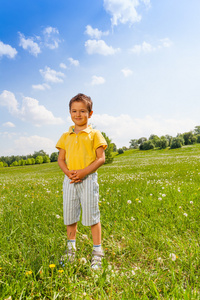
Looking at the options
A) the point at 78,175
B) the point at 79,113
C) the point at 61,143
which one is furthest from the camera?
the point at 61,143

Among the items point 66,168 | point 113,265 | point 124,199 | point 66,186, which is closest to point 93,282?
point 113,265

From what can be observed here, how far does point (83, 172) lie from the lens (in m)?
2.64

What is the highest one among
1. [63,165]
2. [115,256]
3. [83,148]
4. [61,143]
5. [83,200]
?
[61,143]

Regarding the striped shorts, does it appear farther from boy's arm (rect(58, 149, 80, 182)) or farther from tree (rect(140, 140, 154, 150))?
tree (rect(140, 140, 154, 150))

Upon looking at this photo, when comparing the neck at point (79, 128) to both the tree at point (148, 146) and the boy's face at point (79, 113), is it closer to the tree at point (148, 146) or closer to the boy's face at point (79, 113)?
the boy's face at point (79, 113)

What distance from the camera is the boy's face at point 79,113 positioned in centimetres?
272

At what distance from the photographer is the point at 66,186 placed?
9.23 feet

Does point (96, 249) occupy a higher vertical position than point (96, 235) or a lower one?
lower

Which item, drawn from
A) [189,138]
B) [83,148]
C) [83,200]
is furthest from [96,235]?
[189,138]

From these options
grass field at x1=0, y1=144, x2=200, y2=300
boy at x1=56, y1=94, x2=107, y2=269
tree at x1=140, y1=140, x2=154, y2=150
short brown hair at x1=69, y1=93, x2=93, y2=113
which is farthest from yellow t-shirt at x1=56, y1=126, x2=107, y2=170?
tree at x1=140, y1=140, x2=154, y2=150

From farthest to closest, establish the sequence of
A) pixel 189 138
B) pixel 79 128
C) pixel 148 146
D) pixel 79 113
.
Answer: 1. pixel 148 146
2. pixel 189 138
3. pixel 79 128
4. pixel 79 113

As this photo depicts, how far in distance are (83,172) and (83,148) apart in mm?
360

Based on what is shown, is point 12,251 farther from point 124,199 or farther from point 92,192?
point 124,199

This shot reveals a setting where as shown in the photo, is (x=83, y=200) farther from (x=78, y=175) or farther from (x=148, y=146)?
(x=148, y=146)
